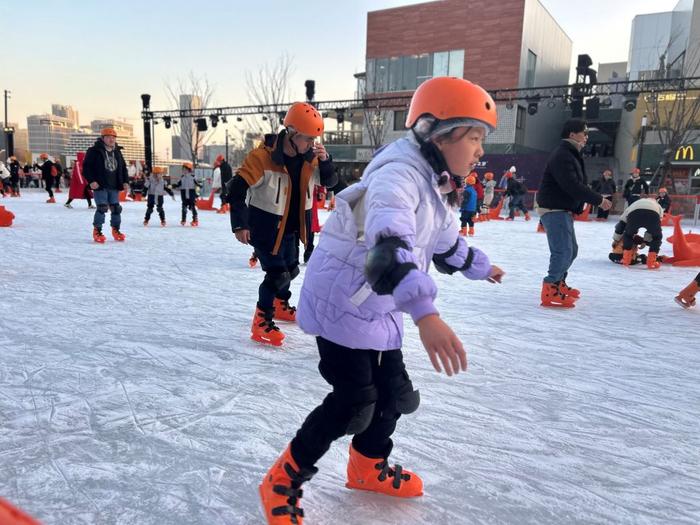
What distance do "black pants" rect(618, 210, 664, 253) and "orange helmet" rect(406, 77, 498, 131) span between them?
20.9 ft

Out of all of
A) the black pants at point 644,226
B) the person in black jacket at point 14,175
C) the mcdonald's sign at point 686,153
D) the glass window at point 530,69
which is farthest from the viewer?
the glass window at point 530,69

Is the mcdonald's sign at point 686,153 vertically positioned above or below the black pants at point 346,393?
above

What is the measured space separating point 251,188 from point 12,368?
1688 millimetres

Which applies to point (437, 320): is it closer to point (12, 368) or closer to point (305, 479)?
point (305, 479)

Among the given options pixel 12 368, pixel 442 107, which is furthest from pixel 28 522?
pixel 12 368

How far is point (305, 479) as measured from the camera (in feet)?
5.00

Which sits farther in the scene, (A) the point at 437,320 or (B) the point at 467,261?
(B) the point at 467,261

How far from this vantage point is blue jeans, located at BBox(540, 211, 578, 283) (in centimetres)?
441

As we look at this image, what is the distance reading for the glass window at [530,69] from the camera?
27.0m

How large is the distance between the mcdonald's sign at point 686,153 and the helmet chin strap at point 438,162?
2582 centimetres

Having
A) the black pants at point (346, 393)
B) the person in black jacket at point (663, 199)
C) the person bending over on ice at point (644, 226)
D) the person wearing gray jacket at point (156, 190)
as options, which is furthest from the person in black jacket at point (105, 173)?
the person in black jacket at point (663, 199)

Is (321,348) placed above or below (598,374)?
above

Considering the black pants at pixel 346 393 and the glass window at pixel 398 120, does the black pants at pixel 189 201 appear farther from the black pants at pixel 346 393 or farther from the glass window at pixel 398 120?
the glass window at pixel 398 120

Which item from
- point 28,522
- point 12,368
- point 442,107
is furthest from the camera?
point 12,368
